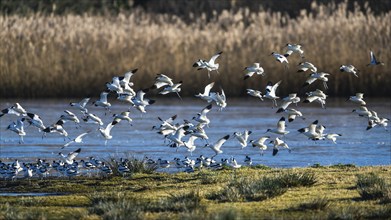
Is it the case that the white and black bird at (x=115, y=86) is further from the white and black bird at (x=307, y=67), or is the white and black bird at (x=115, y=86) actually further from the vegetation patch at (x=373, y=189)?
the vegetation patch at (x=373, y=189)

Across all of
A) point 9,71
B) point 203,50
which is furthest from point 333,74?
point 9,71

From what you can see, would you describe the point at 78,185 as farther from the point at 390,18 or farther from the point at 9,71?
→ the point at 390,18

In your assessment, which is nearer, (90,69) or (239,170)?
(239,170)

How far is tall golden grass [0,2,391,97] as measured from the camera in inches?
1125

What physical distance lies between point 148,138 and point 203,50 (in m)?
7.97

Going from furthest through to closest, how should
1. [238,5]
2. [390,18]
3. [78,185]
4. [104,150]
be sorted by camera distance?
[238,5] → [390,18] → [104,150] → [78,185]

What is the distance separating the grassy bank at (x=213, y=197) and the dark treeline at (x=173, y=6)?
85.5 ft

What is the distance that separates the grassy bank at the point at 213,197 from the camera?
36.2 feet

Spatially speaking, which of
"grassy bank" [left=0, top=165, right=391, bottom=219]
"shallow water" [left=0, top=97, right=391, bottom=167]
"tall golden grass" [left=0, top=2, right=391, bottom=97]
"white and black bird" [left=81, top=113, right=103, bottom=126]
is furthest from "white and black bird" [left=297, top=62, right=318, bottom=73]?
"tall golden grass" [left=0, top=2, right=391, bottom=97]

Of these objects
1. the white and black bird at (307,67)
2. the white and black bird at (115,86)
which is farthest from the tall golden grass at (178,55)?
the white and black bird at (115,86)

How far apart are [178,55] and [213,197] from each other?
1738 cm

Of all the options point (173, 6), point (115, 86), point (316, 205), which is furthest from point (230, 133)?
point (173, 6)

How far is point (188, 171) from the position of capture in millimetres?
15617

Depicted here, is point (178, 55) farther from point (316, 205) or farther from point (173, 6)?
point (316, 205)
